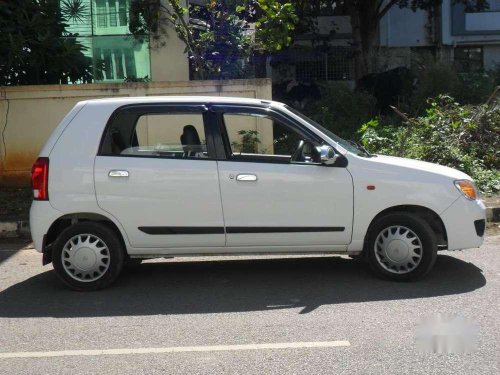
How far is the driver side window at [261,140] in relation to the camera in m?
6.34

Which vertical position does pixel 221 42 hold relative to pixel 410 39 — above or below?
below

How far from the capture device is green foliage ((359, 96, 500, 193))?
1104cm

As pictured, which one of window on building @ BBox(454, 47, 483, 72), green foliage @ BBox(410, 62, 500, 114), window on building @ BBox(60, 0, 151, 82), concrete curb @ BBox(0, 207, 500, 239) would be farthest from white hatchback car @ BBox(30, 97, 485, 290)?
window on building @ BBox(454, 47, 483, 72)

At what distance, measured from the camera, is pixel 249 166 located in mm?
6223

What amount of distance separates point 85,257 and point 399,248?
3.01m

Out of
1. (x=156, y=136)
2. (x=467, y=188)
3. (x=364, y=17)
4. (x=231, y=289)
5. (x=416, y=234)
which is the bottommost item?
(x=231, y=289)

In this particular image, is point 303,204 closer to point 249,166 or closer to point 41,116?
point 249,166

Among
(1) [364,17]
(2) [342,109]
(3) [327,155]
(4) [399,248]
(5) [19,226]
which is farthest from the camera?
(1) [364,17]

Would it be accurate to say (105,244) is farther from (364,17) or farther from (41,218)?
(364,17)

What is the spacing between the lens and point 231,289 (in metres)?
6.46

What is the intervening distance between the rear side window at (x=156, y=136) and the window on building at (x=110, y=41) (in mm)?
6701

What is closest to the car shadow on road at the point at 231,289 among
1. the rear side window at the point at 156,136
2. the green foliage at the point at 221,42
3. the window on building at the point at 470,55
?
the rear side window at the point at 156,136

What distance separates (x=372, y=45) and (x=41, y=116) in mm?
13687

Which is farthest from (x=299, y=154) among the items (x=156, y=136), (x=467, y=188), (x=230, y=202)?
(x=467, y=188)
